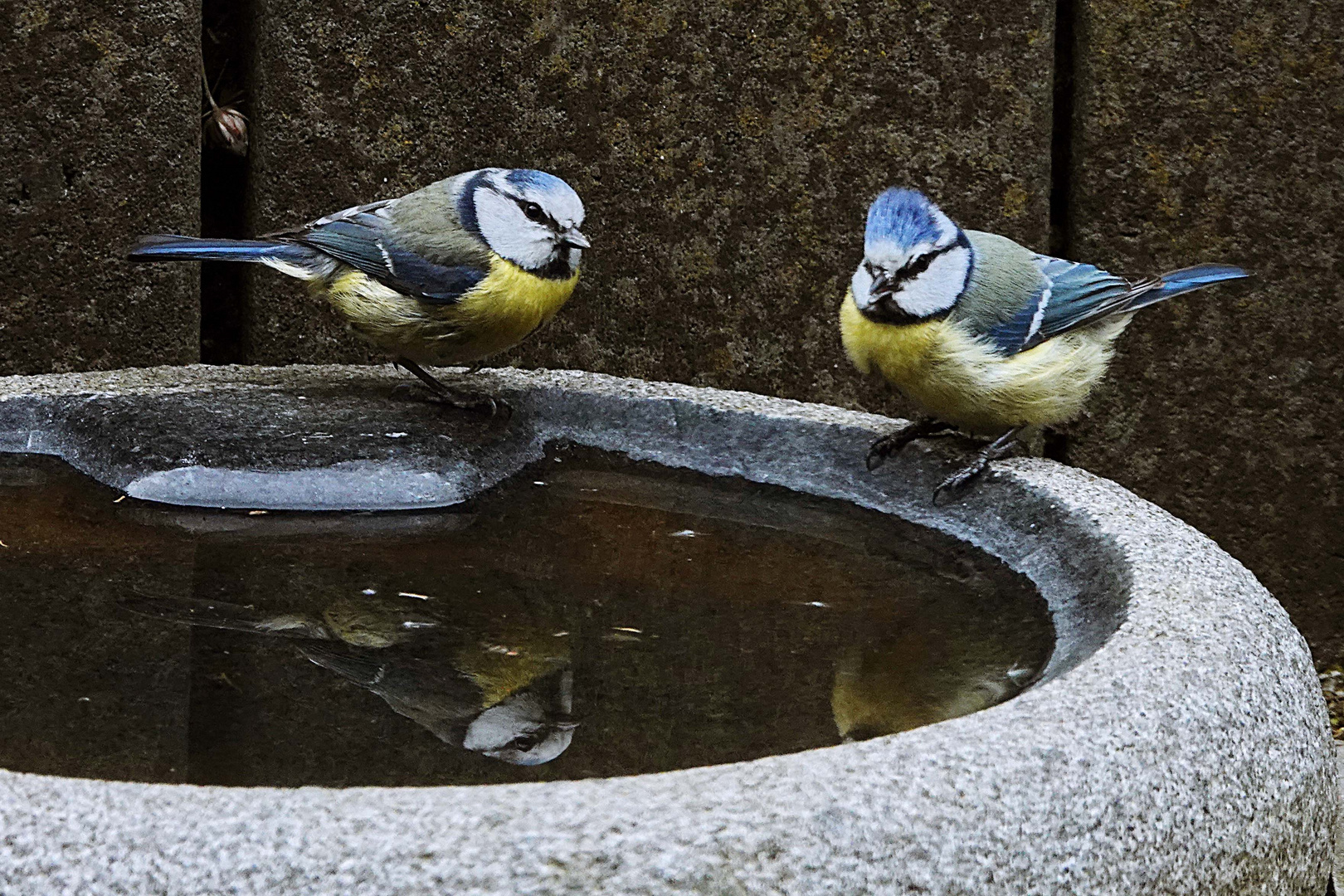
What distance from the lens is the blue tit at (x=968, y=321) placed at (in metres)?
2.47

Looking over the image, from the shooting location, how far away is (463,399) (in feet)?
8.54

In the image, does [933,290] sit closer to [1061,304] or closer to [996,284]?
[996,284]

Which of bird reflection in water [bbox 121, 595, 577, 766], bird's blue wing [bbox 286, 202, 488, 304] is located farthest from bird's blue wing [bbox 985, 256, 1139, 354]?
bird reflection in water [bbox 121, 595, 577, 766]

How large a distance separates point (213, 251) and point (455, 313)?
464 mm

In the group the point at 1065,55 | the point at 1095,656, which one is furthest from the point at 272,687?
the point at 1065,55

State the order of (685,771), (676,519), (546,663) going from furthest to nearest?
(676,519) → (546,663) → (685,771)

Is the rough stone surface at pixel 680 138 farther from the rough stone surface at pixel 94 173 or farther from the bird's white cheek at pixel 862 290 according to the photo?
the bird's white cheek at pixel 862 290

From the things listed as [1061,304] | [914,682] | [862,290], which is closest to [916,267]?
[862,290]

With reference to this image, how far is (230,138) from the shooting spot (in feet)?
10.2

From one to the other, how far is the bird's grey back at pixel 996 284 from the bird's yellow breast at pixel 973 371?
38 mm

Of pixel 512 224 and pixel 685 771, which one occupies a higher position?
pixel 685 771

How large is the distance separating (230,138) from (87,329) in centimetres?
50

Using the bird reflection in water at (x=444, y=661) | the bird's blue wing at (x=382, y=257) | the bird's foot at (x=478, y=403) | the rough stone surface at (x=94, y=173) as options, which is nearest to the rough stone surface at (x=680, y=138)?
the rough stone surface at (x=94, y=173)

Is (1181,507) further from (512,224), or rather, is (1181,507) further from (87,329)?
(87,329)
